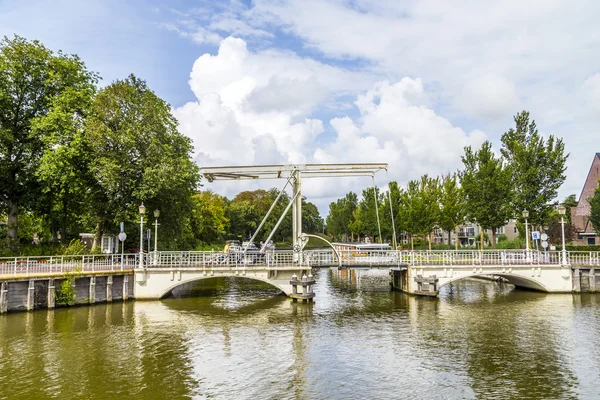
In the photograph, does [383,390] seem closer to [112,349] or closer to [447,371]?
[447,371]

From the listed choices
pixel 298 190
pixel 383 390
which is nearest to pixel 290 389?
pixel 383 390

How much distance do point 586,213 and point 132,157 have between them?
218ft

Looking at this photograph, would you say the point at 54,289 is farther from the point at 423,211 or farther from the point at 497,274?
the point at 423,211

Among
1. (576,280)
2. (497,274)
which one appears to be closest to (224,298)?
(497,274)

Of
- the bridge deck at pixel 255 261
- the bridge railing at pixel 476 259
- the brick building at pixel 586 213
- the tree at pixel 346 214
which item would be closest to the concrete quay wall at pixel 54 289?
the bridge deck at pixel 255 261

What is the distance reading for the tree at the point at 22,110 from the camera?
30438 millimetres

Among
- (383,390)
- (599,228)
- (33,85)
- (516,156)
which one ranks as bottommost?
(383,390)

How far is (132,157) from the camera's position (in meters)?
31.1

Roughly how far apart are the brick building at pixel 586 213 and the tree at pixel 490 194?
29491mm

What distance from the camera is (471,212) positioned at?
140 ft

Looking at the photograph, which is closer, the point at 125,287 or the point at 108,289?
the point at 108,289

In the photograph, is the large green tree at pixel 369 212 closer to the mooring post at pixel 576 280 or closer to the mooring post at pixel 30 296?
the mooring post at pixel 576 280

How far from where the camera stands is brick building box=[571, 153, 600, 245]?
63250 mm

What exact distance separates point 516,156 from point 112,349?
38.3 metres
